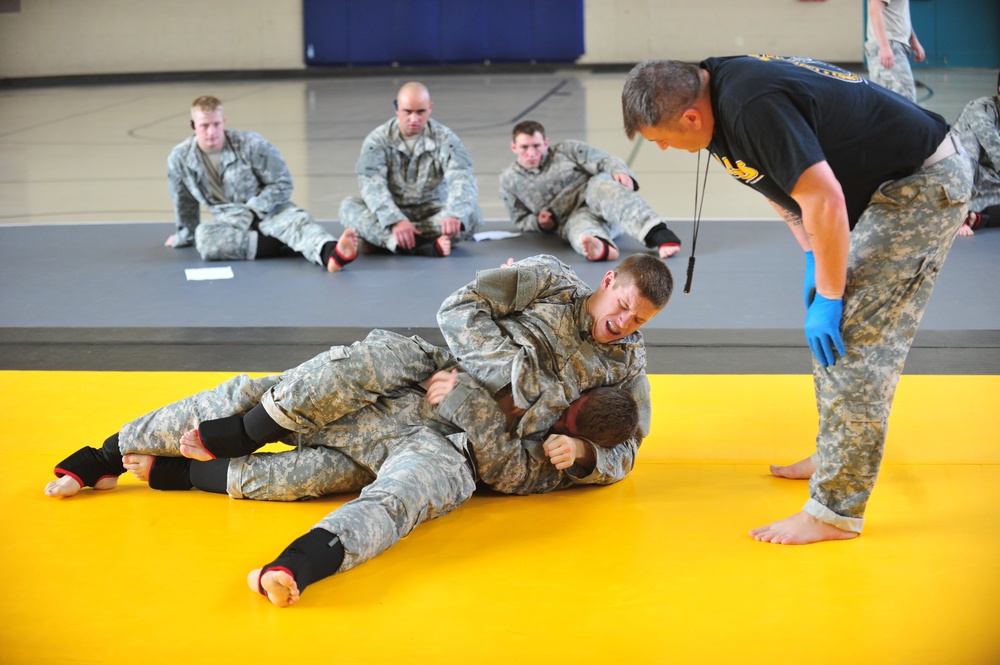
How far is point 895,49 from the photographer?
8.42 m

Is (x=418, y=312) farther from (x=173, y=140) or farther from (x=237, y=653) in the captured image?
(x=173, y=140)

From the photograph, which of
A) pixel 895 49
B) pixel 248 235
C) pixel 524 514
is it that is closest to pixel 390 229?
pixel 248 235

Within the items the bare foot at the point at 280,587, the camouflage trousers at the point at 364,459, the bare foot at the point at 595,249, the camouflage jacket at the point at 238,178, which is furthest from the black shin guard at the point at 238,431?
the camouflage jacket at the point at 238,178

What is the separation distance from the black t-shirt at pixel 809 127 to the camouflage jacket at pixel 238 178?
15.7 feet

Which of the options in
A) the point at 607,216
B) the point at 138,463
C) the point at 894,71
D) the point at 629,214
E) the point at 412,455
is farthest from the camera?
the point at 894,71

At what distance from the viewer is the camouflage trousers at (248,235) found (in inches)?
271

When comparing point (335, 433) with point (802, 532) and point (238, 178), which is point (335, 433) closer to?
point (802, 532)

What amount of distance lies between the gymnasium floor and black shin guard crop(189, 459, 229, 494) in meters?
0.05

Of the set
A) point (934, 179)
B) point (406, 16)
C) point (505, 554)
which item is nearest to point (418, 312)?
point (505, 554)

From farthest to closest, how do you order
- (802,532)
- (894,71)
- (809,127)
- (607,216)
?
1. (894,71)
2. (607,216)
3. (802,532)
4. (809,127)

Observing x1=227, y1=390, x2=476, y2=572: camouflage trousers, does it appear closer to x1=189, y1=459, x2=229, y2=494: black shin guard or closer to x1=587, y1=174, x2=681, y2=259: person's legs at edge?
x1=189, y1=459, x2=229, y2=494: black shin guard

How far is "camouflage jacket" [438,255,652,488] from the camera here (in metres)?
3.31

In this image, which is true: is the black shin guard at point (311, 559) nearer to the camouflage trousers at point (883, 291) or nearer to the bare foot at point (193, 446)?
the bare foot at point (193, 446)

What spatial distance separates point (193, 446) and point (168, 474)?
223 millimetres
